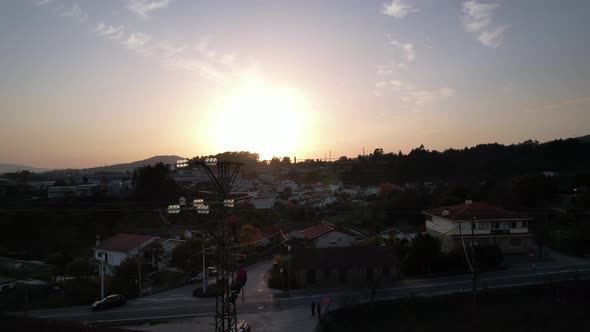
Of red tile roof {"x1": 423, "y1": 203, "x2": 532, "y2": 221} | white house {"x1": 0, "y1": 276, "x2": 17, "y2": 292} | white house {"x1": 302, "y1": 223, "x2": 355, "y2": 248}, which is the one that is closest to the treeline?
red tile roof {"x1": 423, "y1": 203, "x2": 532, "y2": 221}

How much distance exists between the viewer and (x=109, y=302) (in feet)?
58.3

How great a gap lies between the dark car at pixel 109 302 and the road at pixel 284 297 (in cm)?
31

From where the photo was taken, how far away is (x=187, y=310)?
56.2ft

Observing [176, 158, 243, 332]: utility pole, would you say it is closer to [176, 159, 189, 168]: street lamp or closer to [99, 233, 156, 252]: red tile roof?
[176, 159, 189, 168]: street lamp

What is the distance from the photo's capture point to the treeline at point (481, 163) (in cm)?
5653

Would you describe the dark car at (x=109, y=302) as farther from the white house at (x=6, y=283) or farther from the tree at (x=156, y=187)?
the tree at (x=156, y=187)

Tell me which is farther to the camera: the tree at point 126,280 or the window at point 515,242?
the window at point 515,242

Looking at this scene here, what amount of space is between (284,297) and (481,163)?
168 feet

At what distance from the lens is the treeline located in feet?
185

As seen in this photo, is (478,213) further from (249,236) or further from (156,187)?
(156,187)

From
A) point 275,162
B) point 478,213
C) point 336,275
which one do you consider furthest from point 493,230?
point 275,162

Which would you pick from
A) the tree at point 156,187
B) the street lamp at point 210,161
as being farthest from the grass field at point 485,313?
the tree at point 156,187

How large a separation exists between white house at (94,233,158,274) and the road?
5.89 m

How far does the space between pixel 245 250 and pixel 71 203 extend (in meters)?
22.0
